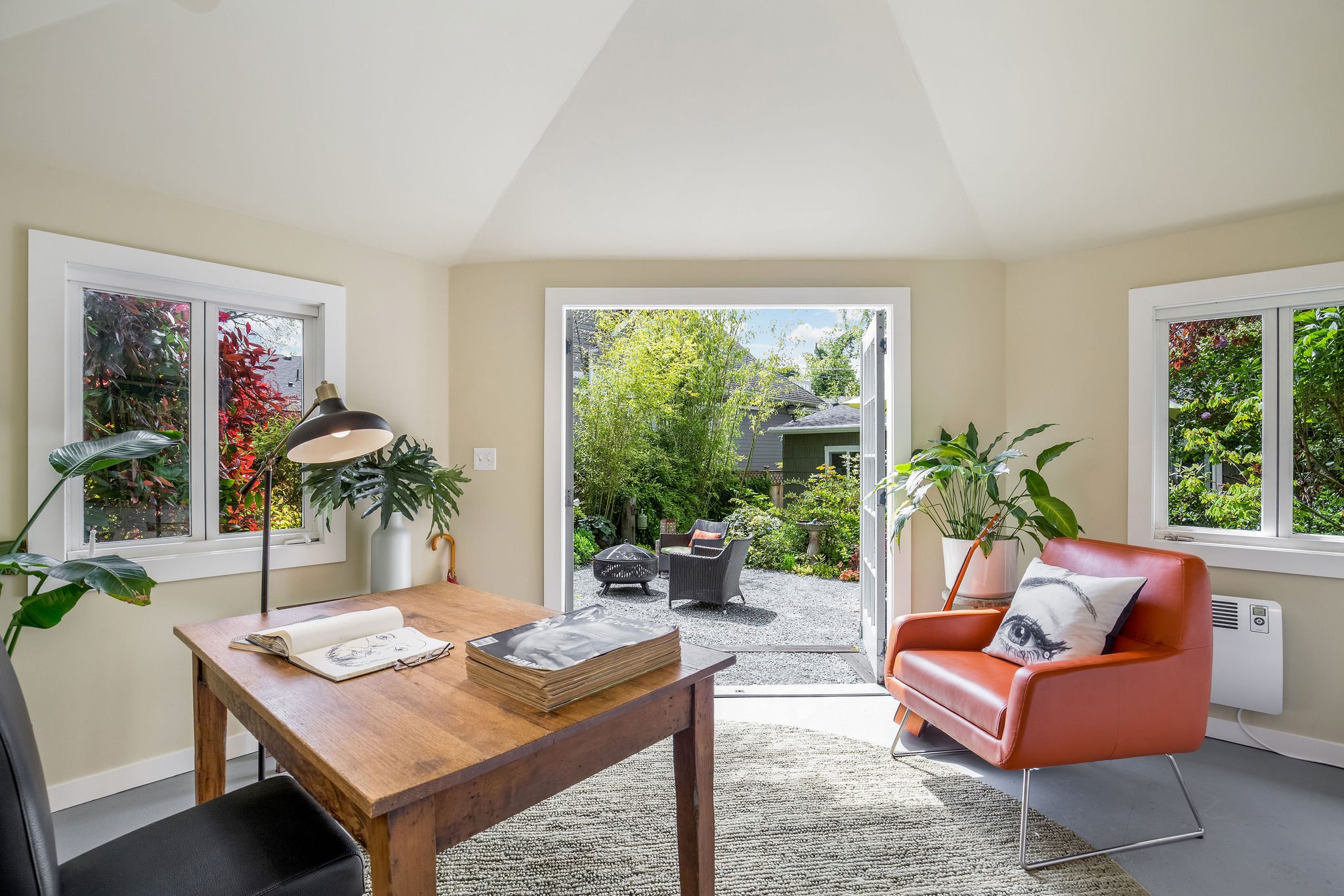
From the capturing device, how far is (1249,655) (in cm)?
271

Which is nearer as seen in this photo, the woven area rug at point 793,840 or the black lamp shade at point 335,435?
the black lamp shade at point 335,435

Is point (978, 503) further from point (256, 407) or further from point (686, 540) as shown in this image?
point (686, 540)

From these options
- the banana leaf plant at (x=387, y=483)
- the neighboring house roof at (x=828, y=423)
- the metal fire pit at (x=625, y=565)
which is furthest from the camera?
the neighboring house roof at (x=828, y=423)

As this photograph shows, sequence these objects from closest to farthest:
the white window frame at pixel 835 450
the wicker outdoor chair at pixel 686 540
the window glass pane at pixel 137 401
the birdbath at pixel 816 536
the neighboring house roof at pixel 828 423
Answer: the window glass pane at pixel 137 401, the wicker outdoor chair at pixel 686 540, the birdbath at pixel 816 536, the neighboring house roof at pixel 828 423, the white window frame at pixel 835 450

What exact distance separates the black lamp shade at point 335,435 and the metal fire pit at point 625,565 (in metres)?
4.37

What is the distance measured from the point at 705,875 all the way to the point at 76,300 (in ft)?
9.41

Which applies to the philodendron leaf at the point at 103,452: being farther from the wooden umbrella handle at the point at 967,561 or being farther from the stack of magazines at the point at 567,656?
the wooden umbrella handle at the point at 967,561

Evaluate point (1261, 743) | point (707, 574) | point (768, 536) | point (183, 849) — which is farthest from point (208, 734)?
point (768, 536)

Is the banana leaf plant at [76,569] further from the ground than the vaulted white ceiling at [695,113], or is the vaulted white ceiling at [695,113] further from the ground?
the vaulted white ceiling at [695,113]

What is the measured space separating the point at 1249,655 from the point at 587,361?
656cm

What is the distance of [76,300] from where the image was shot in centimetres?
236

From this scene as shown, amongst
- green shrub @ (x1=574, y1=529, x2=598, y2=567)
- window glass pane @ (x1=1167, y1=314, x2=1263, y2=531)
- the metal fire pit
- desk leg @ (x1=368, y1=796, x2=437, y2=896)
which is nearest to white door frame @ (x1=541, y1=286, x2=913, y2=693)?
window glass pane @ (x1=1167, y1=314, x2=1263, y2=531)

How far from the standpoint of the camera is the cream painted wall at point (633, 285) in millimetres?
3441

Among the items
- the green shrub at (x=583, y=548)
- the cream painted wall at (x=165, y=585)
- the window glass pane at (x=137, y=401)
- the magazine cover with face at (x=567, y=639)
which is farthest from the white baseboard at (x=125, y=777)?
the green shrub at (x=583, y=548)
